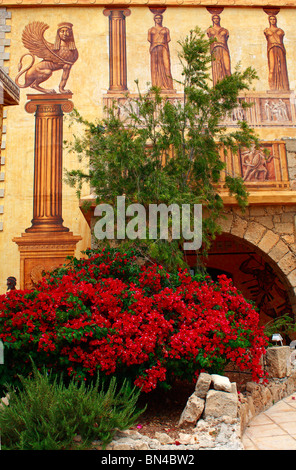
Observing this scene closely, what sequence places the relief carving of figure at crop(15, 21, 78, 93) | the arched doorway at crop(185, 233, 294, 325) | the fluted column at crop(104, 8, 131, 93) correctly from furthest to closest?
the arched doorway at crop(185, 233, 294, 325) < the fluted column at crop(104, 8, 131, 93) < the relief carving of figure at crop(15, 21, 78, 93)

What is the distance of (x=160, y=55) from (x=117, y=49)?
1025mm

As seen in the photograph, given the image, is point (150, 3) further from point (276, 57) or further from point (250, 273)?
point (250, 273)

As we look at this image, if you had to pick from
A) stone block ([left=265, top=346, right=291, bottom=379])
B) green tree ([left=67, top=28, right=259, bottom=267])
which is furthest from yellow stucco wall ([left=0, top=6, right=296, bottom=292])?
stone block ([left=265, top=346, right=291, bottom=379])

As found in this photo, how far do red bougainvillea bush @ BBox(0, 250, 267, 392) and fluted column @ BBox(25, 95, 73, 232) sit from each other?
4.03 m

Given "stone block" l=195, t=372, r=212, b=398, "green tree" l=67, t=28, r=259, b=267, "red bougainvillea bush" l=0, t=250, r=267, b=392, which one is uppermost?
"green tree" l=67, t=28, r=259, b=267

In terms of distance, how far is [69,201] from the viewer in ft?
28.4

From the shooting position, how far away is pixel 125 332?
394 centimetres

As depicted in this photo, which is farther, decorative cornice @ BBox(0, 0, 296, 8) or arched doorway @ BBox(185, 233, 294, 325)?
arched doorway @ BBox(185, 233, 294, 325)

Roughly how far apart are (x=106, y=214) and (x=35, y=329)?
114 inches

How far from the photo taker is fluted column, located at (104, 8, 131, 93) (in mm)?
9406

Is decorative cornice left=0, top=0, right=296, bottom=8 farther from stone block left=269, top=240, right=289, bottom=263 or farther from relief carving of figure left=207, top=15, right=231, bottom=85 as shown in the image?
stone block left=269, top=240, right=289, bottom=263

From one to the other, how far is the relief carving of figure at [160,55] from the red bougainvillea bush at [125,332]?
6200 mm
